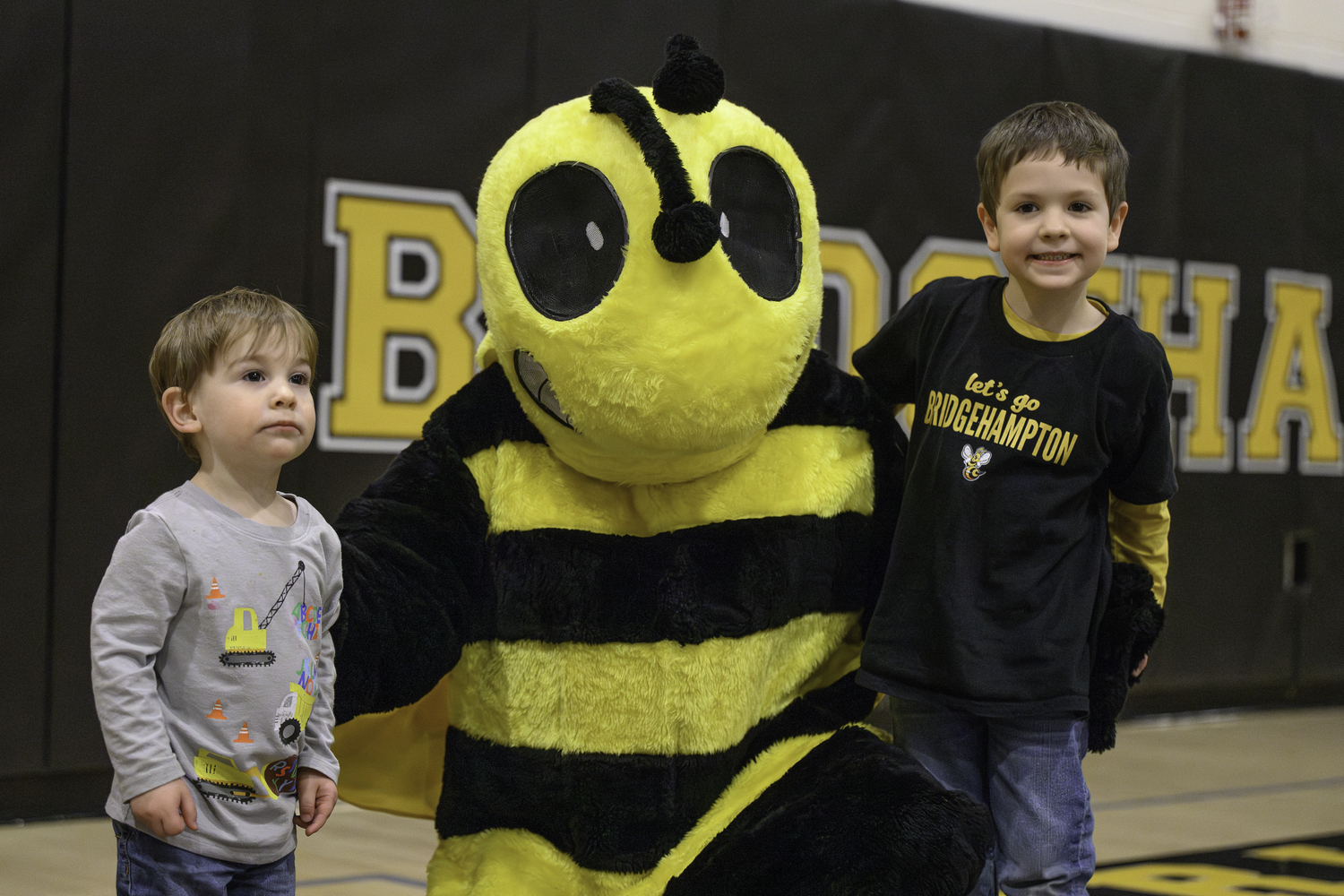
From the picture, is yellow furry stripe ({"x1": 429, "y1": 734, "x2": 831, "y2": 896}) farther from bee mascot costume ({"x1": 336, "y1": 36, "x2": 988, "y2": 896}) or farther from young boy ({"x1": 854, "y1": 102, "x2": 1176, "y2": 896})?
young boy ({"x1": 854, "y1": 102, "x2": 1176, "y2": 896})

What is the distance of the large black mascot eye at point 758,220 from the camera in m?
2.01

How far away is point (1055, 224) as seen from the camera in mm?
1991

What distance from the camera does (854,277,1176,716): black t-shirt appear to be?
6.56 ft

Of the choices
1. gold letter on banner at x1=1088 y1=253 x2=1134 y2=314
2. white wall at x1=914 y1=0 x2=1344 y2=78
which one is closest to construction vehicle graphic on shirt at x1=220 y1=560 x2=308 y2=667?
white wall at x1=914 y1=0 x2=1344 y2=78

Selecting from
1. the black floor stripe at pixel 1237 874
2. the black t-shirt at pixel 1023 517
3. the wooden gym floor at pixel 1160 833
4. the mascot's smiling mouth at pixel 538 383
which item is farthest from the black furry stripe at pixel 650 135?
the black floor stripe at pixel 1237 874

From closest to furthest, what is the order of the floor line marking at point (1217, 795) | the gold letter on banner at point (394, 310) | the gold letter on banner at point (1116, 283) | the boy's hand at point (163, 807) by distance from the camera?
the boy's hand at point (163, 807)
the gold letter on banner at point (394, 310)
the floor line marking at point (1217, 795)
the gold letter on banner at point (1116, 283)

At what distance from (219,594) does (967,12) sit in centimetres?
420

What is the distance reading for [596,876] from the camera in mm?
2049

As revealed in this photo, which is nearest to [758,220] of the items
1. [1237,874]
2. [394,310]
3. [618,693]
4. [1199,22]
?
[618,693]

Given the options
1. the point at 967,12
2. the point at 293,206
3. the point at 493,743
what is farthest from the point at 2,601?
the point at 967,12

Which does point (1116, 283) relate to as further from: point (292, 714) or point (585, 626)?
point (292, 714)

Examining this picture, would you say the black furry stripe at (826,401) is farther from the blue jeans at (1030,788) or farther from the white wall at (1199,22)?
the white wall at (1199,22)

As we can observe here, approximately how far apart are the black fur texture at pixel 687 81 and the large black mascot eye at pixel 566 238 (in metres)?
0.14

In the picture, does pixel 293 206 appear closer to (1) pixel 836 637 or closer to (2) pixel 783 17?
(2) pixel 783 17
